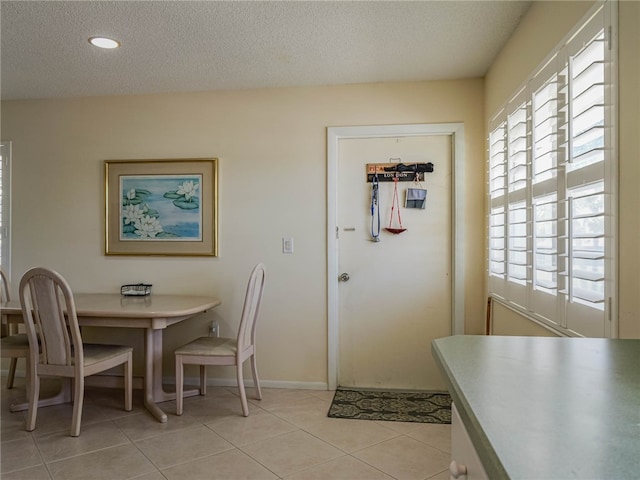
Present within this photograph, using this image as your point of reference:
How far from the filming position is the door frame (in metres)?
3.13

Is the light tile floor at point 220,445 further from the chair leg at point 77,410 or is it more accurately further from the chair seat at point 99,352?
the chair seat at point 99,352

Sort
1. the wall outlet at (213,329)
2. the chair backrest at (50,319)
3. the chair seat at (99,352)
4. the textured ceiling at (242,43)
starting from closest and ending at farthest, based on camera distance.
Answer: the textured ceiling at (242,43) < the chair backrest at (50,319) < the chair seat at (99,352) < the wall outlet at (213,329)

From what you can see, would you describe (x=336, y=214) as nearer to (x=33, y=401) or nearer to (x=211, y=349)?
(x=211, y=349)

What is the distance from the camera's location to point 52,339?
8.25 ft

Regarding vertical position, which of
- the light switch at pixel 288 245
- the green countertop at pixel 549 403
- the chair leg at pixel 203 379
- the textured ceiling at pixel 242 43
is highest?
the textured ceiling at pixel 242 43

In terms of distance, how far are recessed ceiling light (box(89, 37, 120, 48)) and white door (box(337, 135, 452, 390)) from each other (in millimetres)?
1646

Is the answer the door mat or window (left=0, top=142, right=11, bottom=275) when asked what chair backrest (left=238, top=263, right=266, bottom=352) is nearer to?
the door mat

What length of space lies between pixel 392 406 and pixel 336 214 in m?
1.43

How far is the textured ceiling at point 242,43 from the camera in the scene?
2.20m

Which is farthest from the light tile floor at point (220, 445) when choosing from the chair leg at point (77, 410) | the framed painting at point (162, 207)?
the framed painting at point (162, 207)

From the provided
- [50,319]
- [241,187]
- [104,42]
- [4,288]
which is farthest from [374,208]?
[4,288]

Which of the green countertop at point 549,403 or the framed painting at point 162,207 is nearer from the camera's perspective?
the green countertop at point 549,403

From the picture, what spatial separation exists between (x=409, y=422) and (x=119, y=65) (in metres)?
3.06

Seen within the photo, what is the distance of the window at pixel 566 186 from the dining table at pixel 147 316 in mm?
2056
